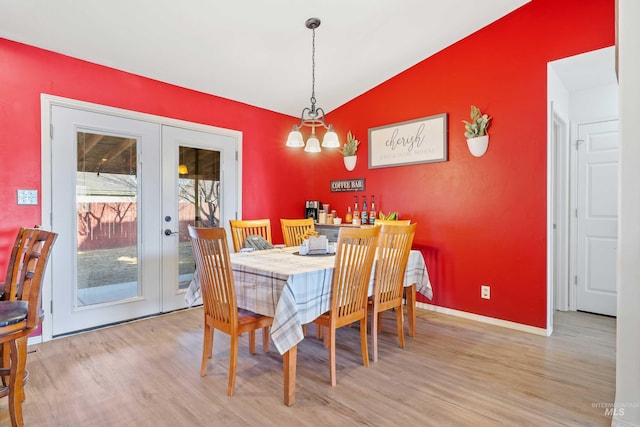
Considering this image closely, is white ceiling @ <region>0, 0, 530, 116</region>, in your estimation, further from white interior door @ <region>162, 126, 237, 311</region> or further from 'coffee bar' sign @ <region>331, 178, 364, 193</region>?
'coffee bar' sign @ <region>331, 178, 364, 193</region>

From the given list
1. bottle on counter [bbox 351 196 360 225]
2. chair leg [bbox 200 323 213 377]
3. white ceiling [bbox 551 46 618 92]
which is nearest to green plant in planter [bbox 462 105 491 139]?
white ceiling [bbox 551 46 618 92]

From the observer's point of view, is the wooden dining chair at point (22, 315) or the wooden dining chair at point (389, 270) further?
the wooden dining chair at point (389, 270)

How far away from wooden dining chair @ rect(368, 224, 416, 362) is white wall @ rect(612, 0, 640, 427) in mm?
1205

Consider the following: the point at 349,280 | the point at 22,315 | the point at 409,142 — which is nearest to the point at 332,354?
the point at 349,280

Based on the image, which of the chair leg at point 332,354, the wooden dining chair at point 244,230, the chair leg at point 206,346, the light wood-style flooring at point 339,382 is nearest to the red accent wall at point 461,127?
the light wood-style flooring at point 339,382

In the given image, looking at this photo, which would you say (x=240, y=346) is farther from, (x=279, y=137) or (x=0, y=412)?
(x=279, y=137)

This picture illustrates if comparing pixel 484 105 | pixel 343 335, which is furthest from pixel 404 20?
pixel 343 335

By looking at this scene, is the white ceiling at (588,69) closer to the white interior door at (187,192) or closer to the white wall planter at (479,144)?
the white wall planter at (479,144)

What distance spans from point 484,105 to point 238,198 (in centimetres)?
280

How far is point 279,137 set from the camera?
15.2 ft

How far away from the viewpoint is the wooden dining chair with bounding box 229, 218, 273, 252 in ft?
10.5

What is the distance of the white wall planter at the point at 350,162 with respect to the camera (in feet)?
14.6

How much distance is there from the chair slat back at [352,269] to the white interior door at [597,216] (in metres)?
2.75

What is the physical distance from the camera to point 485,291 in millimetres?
3375
